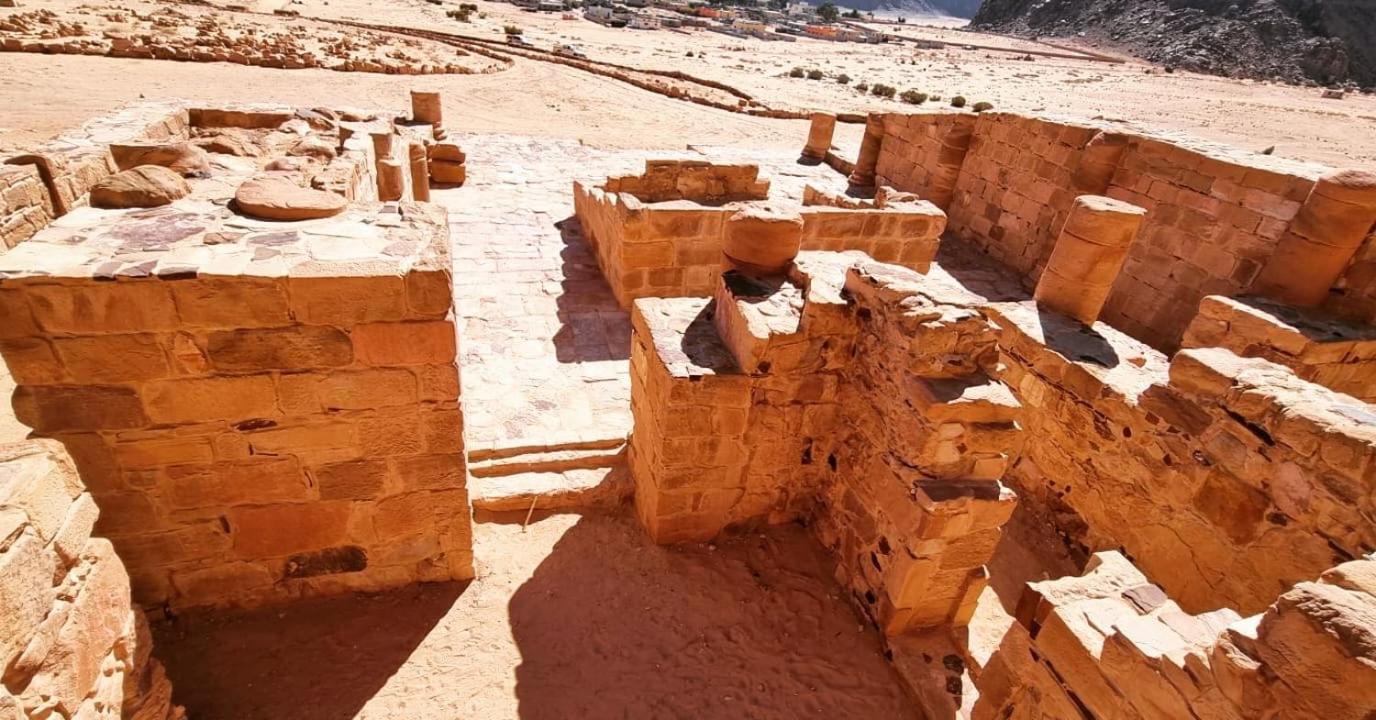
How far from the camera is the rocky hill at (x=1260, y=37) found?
1849 inches

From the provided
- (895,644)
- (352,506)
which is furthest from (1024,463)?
(352,506)

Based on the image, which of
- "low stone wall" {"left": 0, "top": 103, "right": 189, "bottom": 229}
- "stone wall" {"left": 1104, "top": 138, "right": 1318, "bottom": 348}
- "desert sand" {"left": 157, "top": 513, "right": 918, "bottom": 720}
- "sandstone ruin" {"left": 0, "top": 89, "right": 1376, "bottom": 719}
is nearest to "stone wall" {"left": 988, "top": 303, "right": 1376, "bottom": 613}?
"sandstone ruin" {"left": 0, "top": 89, "right": 1376, "bottom": 719}

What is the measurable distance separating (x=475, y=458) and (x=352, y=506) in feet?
5.53

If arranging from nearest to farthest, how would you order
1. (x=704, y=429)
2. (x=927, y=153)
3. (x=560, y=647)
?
(x=560, y=647)
(x=704, y=429)
(x=927, y=153)

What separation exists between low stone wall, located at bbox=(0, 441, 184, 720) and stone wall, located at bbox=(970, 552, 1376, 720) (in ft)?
13.7

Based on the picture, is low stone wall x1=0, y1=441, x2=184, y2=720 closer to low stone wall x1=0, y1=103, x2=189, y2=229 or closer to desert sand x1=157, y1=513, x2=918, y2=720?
desert sand x1=157, y1=513, x2=918, y2=720

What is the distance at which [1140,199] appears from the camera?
32.1 ft

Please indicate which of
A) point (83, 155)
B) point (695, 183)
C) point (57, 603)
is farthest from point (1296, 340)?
point (83, 155)

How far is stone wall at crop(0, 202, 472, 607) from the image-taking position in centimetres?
313

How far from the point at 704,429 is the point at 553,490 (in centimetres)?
155

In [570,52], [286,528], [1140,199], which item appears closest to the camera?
[286,528]

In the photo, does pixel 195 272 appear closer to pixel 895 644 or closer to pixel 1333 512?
pixel 895 644

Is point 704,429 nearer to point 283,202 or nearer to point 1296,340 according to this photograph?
point 283,202

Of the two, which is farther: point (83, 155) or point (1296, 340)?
point (1296, 340)
